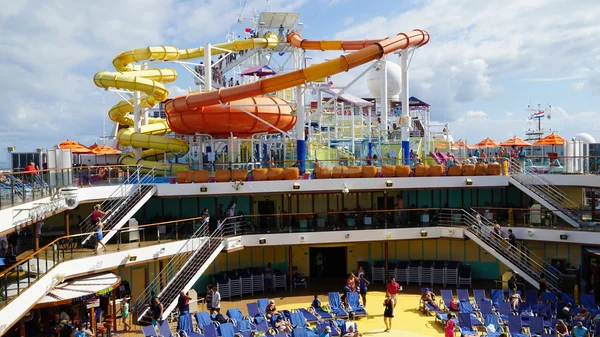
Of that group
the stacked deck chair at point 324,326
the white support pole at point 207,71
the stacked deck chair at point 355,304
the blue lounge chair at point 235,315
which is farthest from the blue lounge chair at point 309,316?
the white support pole at point 207,71

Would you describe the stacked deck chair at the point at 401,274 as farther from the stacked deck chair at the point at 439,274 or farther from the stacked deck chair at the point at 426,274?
the stacked deck chair at the point at 439,274

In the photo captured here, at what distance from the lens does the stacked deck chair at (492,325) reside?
16683mm

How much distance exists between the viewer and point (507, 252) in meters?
21.9

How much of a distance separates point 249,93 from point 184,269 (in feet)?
25.6

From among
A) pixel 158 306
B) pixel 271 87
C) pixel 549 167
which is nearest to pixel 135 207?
pixel 158 306

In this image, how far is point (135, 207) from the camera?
67.2 feet

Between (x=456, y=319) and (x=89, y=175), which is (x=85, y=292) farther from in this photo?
(x=456, y=319)

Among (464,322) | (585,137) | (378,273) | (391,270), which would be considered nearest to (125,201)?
(378,273)

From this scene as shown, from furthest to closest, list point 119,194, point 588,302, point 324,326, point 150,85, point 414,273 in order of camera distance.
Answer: point 150,85
point 414,273
point 119,194
point 588,302
point 324,326

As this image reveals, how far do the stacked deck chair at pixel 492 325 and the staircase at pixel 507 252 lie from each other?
455 centimetres

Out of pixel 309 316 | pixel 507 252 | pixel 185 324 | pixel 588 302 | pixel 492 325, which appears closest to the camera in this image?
pixel 492 325

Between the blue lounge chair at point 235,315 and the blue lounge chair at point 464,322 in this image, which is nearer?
the blue lounge chair at point 464,322

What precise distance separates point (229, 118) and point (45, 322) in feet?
36.6

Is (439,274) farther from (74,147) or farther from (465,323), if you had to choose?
(74,147)
